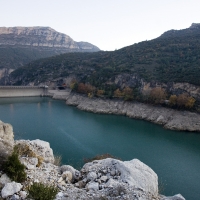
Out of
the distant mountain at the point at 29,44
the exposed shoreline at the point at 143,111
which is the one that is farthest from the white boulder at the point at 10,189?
the distant mountain at the point at 29,44

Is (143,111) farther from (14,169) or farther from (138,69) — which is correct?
(14,169)

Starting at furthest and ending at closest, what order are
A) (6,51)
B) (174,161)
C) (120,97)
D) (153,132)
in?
(6,51)
(120,97)
(153,132)
(174,161)

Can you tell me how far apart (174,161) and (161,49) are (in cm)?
3998

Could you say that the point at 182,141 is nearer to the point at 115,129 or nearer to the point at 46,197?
the point at 115,129

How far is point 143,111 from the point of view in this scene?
138 ft

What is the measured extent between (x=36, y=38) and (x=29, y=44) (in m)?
8.15

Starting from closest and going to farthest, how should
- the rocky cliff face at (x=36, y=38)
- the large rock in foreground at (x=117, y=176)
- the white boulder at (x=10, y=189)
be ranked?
the white boulder at (x=10, y=189) → the large rock in foreground at (x=117, y=176) → the rocky cliff face at (x=36, y=38)

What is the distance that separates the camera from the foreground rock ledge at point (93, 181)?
7.62 metres

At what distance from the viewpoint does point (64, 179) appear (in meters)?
8.95

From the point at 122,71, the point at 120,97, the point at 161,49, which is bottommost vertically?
the point at 120,97

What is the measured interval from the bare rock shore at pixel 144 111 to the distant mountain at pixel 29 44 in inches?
2568

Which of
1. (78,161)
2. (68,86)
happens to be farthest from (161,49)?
(78,161)

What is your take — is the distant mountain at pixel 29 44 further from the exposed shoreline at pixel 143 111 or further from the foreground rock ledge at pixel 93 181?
the foreground rock ledge at pixel 93 181

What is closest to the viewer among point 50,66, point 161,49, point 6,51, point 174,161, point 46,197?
point 46,197
